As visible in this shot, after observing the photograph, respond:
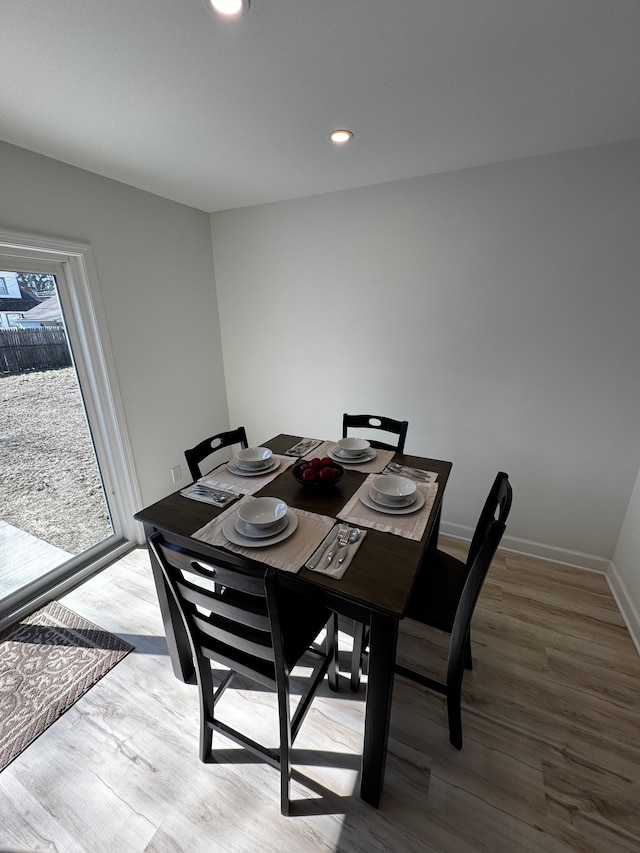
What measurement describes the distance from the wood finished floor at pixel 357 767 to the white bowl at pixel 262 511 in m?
0.89

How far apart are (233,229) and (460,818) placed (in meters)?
3.56

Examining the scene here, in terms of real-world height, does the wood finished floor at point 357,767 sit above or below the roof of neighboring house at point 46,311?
below

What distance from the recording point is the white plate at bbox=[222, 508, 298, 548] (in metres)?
1.21

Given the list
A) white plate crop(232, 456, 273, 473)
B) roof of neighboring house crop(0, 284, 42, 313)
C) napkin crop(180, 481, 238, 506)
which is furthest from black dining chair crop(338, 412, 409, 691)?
roof of neighboring house crop(0, 284, 42, 313)

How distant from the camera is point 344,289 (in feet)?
8.28

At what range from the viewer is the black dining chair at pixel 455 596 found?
1103 mm

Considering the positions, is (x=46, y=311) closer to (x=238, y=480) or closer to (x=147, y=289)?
(x=147, y=289)

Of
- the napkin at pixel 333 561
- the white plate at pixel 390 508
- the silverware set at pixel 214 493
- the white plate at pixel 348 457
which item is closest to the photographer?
the napkin at pixel 333 561

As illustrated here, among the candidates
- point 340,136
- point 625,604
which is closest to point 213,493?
point 340,136

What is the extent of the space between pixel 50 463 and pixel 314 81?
7.73ft

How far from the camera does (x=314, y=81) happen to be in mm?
1246

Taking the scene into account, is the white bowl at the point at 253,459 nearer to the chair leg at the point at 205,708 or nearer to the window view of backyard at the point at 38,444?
the chair leg at the point at 205,708

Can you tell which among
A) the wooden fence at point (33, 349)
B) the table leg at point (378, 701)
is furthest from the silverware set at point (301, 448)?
the wooden fence at point (33, 349)

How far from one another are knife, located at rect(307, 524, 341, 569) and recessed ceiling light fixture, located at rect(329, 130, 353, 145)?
1791 mm
